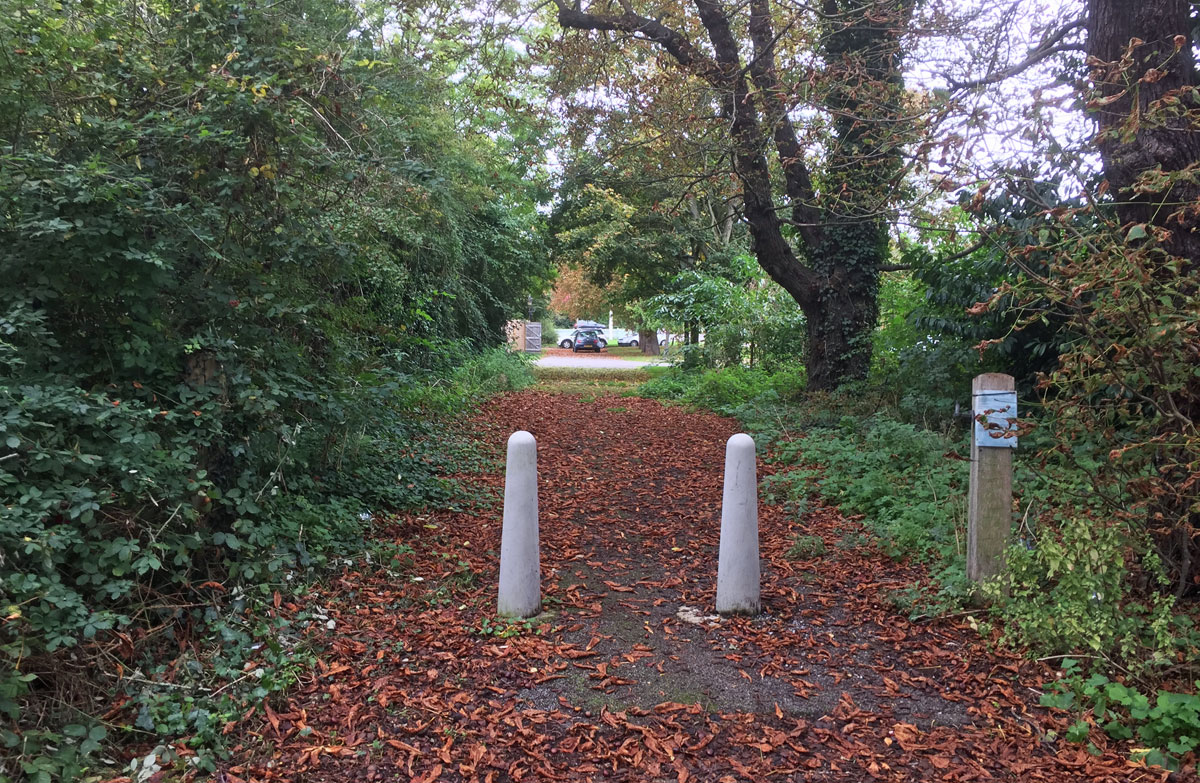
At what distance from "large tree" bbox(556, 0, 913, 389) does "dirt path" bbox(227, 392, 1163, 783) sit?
4920mm

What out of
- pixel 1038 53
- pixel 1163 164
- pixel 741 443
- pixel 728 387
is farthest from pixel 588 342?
pixel 1163 164

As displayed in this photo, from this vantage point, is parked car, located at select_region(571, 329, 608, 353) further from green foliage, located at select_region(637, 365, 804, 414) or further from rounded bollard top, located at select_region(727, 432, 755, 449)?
rounded bollard top, located at select_region(727, 432, 755, 449)

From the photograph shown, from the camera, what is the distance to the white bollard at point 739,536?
4023 mm

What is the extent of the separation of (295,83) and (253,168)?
2.25ft

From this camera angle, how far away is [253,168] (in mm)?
4016

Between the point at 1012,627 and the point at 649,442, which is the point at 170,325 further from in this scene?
the point at 649,442

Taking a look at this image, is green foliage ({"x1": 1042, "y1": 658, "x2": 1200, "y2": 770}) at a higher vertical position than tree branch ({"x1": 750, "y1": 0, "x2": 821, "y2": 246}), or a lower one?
lower

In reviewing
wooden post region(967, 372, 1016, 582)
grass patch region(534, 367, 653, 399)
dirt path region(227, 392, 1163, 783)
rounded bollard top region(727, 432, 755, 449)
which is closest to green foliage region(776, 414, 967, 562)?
dirt path region(227, 392, 1163, 783)

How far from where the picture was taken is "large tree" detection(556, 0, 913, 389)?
830cm

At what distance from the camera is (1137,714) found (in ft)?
9.43

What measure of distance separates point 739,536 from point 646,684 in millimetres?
1021

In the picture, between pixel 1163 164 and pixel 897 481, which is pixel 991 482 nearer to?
pixel 1163 164

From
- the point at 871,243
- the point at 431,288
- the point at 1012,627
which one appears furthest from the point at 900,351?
the point at 431,288

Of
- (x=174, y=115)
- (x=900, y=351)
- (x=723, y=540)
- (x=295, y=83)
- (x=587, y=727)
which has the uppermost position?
(x=295, y=83)
